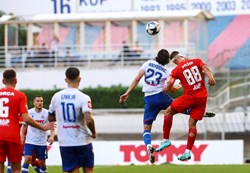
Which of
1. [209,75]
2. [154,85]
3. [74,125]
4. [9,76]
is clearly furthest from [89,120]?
[154,85]

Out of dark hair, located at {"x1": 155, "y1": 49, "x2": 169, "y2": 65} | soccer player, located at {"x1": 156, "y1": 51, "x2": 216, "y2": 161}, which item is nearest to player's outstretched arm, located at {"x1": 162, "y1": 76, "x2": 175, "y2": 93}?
soccer player, located at {"x1": 156, "y1": 51, "x2": 216, "y2": 161}

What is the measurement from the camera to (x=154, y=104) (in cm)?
2348

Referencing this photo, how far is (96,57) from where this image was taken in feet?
166

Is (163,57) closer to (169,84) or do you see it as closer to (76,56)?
(169,84)

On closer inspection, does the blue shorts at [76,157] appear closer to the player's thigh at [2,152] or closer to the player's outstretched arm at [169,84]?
the player's thigh at [2,152]

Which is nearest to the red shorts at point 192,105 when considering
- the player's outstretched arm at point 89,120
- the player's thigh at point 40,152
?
the player's thigh at point 40,152

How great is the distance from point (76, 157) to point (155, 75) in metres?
6.04

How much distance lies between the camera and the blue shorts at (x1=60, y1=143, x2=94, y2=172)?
17547mm

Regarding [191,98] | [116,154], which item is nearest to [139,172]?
[191,98]

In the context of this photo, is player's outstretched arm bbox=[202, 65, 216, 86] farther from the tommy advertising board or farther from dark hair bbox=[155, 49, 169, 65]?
the tommy advertising board

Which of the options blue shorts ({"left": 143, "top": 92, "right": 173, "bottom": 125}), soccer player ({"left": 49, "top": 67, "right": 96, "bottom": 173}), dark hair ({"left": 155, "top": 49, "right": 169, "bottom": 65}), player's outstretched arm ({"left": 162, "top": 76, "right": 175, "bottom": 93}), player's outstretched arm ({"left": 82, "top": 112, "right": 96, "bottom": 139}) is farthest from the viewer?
→ blue shorts ({"left": 143, "top": 92, "right": 173, "bottom": 125})

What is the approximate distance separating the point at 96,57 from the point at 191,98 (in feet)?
92.4

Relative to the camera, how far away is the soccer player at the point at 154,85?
2317 cm

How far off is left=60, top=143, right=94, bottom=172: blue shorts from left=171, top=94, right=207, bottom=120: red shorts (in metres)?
5.45
